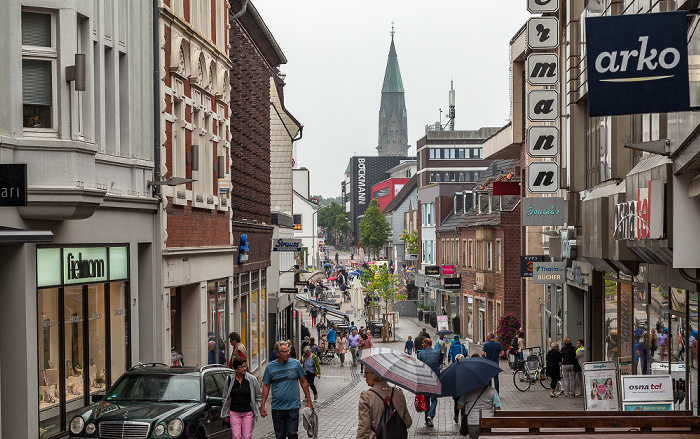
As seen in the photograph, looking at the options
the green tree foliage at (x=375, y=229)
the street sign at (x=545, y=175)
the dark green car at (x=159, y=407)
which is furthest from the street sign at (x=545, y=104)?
the green tree foliage at (x=375, y=229)

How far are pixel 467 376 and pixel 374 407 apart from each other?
4.34 meters

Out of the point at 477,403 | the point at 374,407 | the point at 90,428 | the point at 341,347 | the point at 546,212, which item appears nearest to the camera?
the point at 374,407

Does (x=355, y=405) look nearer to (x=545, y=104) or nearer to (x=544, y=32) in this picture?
(x=545, y=104)

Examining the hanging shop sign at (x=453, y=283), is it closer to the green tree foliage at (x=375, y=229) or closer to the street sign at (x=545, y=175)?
the street sign at (x=545, y=175)

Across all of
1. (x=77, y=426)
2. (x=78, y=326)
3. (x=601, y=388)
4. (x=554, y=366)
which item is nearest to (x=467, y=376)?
(x=601, y=388)

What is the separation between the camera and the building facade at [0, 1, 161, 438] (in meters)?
14.6

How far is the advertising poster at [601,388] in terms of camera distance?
17172 millimetres

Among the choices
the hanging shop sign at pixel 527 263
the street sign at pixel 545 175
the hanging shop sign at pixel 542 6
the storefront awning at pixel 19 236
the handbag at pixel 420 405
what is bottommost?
the handbag at pixel 420 405

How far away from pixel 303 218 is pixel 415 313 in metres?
26.5

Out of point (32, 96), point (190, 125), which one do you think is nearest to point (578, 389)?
point (190, 125)

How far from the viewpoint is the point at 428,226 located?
78.1 metres

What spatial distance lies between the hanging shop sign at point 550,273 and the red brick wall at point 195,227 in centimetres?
824

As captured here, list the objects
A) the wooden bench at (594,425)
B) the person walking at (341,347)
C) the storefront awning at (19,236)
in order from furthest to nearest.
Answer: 1. the person walking at (341,347)
2. the storefront awning at (19,236)
3. the wooden bench at (594,425)

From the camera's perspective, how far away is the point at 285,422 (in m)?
13.8
